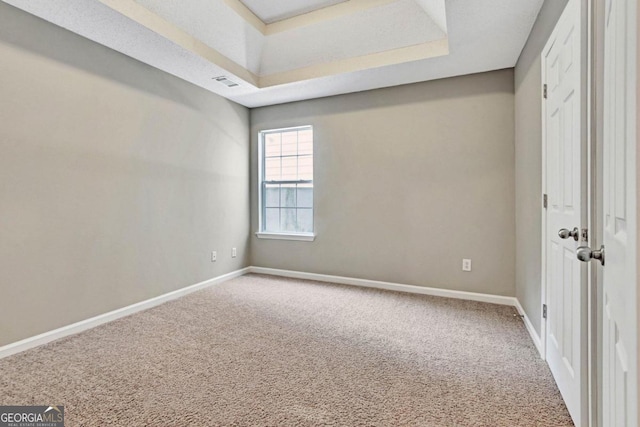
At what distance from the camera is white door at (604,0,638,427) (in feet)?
1.85

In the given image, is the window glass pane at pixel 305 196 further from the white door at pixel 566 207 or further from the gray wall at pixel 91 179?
the white door at pixel 566 207

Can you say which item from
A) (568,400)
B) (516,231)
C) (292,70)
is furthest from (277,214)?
(568,400)

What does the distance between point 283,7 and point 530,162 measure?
257 centimetres

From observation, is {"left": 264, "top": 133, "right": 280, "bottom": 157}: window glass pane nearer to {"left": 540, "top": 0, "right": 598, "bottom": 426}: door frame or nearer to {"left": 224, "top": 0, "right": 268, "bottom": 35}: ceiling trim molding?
{"left": 224, "top": 0, "right": 268, "bottom": 35}: ceiling trim molding

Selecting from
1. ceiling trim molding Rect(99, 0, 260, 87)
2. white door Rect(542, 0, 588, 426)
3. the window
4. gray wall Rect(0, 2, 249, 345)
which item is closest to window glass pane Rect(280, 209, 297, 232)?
the window

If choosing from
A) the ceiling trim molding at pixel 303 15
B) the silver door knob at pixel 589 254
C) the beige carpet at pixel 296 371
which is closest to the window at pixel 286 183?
the ceiling trim molding at pixel 303 15

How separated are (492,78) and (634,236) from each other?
130 inches

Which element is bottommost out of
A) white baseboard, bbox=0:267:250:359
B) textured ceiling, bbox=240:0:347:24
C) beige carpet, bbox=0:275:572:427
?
beige carpet, bbox=0:275:572:427

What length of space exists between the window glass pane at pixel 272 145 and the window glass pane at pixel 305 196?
648 mm

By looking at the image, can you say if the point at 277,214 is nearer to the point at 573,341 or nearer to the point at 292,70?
the point at 292,70

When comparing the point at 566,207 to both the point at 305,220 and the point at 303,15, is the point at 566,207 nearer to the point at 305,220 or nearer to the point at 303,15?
the point at 303,15

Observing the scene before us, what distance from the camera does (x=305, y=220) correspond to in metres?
4.42

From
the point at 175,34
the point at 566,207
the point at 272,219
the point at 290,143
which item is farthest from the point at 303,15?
the point at 566,207

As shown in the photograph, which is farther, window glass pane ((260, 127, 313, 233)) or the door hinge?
window glass pane ((260, 127, 313, 233))
